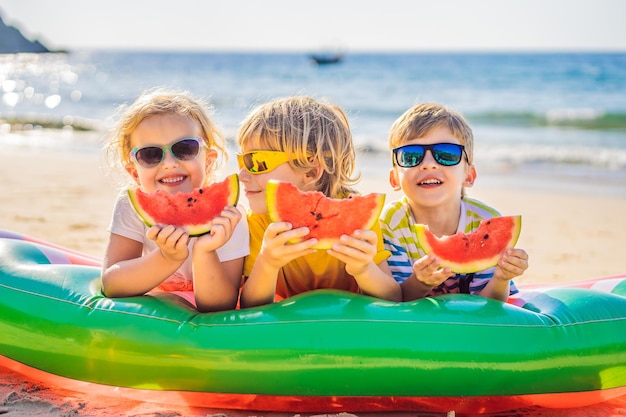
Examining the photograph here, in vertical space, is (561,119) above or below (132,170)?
above

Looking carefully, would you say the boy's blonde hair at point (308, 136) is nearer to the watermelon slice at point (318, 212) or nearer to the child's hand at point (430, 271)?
the watermelon slice at point (318, 212)

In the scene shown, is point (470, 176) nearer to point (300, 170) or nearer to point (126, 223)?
point (300, 170)

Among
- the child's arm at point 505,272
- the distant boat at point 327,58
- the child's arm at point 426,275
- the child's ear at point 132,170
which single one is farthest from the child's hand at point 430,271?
the distant boat at point 327,58

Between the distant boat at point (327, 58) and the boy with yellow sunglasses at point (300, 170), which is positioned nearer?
the boy with yellow sunglasses at point (300, 170)

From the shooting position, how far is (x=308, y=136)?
3906 mm

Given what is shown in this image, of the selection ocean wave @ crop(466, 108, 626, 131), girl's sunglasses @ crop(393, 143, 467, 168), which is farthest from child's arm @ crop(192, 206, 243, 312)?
ocean wave @ crop(466, 108, 626, 131)

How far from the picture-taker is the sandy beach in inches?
143

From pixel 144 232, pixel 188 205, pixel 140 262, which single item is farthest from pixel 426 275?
pixel 144 232

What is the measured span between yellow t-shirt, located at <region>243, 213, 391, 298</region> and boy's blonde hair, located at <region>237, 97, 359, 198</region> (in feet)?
1.29

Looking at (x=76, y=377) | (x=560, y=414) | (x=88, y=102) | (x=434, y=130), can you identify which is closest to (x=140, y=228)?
(x=76, y=377)

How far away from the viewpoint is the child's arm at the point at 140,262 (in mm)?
3359

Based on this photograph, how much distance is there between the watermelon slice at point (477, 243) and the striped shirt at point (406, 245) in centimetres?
46

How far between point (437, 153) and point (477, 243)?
25.4 inches

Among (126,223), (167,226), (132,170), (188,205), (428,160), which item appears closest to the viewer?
(167,226)
